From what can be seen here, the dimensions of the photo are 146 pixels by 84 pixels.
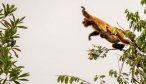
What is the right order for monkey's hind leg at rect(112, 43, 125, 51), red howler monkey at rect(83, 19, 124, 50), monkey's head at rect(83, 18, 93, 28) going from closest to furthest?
monkey's hind leg at rect(112, 43, 125, 51) → red howler monkey at rect(83, 19, 124, 50) → monkey's head at rect(83, 18, 93, 28)

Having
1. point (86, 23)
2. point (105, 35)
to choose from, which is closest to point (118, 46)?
point (105, 35)

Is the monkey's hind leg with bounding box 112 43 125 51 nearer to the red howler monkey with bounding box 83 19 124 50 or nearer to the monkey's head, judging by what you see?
the red howler monkey with bounding box 83 19 124 50

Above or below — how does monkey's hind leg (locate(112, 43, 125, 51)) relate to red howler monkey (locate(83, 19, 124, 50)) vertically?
below

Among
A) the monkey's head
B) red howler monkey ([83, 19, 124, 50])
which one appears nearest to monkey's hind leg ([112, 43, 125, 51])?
red howler monkey ([83, 19, 124, 50])

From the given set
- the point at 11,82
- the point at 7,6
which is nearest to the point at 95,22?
the point at 7,6

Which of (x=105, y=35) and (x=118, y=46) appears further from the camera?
(x=105, y=35)

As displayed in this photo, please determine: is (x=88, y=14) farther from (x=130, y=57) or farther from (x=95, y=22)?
(x=130, y=57)

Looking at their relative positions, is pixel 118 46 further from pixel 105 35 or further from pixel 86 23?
pixel 86 23

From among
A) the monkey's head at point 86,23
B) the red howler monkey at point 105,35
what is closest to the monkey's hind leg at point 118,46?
the red howler monkey at point 105,35

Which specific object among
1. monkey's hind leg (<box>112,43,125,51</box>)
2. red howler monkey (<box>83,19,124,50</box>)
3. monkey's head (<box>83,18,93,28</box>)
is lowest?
monkey's hind leg (<box>112,43,125,51</box>)

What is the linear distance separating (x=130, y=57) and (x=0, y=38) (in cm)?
406

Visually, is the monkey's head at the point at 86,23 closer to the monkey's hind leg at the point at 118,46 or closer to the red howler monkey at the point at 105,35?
the red howler monkey at the point at 105,35

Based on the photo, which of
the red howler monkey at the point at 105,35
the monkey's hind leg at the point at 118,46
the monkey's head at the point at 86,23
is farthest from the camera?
the monkey's head at the point at 86,23

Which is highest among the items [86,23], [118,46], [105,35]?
[86,23]
